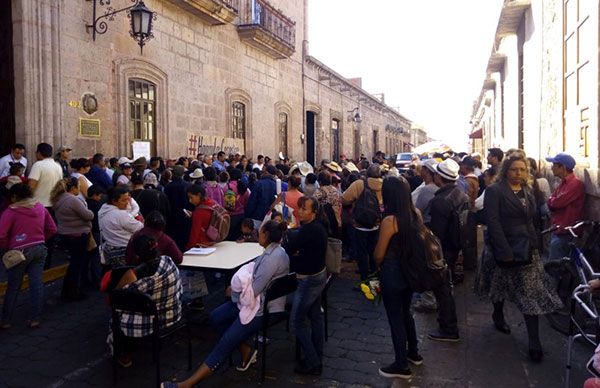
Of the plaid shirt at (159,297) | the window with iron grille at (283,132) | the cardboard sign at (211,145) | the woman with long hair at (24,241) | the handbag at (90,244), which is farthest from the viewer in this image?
the window with iron grille at (283,132)

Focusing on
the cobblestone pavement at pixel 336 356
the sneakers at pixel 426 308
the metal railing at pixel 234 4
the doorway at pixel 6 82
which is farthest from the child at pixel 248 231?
the metal railing at pixel 234 4

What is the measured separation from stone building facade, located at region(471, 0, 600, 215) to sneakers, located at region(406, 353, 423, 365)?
2.98 m

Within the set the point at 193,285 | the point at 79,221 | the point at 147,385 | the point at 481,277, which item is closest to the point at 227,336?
the point at 147,385

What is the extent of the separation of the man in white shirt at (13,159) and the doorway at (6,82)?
2.59 ft

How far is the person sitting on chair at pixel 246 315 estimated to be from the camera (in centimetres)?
378

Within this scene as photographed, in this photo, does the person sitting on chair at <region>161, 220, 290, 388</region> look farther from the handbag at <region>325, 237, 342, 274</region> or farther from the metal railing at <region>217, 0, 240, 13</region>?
the metal railing at <region>217, 0, 240, 13</region>

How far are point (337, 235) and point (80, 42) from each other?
236 inches

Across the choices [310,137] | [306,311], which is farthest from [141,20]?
[310,137]

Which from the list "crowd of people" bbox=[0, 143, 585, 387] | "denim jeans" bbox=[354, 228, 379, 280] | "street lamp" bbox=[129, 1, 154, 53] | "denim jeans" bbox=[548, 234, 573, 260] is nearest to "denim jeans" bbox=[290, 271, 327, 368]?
"crowd of people" bbox=[0, 143, 585, 387]

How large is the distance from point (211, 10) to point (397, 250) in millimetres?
10391

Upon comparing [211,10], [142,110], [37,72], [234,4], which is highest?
[234,4]

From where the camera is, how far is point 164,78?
11516 mm

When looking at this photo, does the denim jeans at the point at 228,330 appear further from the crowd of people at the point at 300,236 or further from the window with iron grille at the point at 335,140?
the window with iron grille at the point at 335,140

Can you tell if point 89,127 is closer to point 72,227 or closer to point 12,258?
point 72,227
